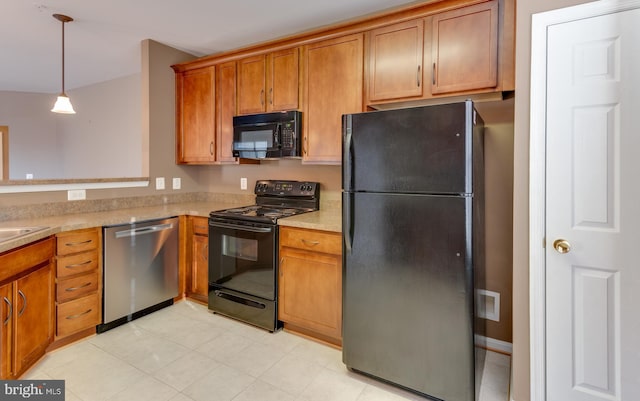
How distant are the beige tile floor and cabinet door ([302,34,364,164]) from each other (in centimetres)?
147

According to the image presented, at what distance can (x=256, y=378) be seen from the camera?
80.3 inches

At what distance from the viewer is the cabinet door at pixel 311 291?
91.6 inches

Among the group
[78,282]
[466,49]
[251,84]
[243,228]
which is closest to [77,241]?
[78,282]

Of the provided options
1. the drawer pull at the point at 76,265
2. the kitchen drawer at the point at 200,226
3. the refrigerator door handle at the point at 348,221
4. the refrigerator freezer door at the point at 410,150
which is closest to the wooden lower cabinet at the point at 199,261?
the kitchen drawer at the point at 200,226

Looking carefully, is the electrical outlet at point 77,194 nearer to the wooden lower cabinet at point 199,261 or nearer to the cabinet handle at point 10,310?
the wooden lower cabinet at point 199,261

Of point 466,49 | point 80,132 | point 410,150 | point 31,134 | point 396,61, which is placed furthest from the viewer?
point 31,134

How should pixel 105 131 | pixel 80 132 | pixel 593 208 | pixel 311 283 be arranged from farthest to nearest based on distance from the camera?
pixel 80 132 < pixel 105 131 < pixel 311 283 < pixel 593 208

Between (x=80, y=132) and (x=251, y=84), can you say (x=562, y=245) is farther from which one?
(x=80, y=132)

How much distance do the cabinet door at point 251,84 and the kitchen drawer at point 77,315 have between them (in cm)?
196

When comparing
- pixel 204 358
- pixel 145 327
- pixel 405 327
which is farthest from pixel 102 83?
pixel 405 327

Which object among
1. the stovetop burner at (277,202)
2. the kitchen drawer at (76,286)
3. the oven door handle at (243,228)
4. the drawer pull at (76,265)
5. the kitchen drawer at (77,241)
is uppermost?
the stovetop burner at (277,202)

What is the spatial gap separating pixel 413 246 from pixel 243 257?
4.74 ft

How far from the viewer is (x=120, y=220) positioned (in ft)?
8.42

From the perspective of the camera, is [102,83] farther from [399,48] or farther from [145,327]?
[399,48]
